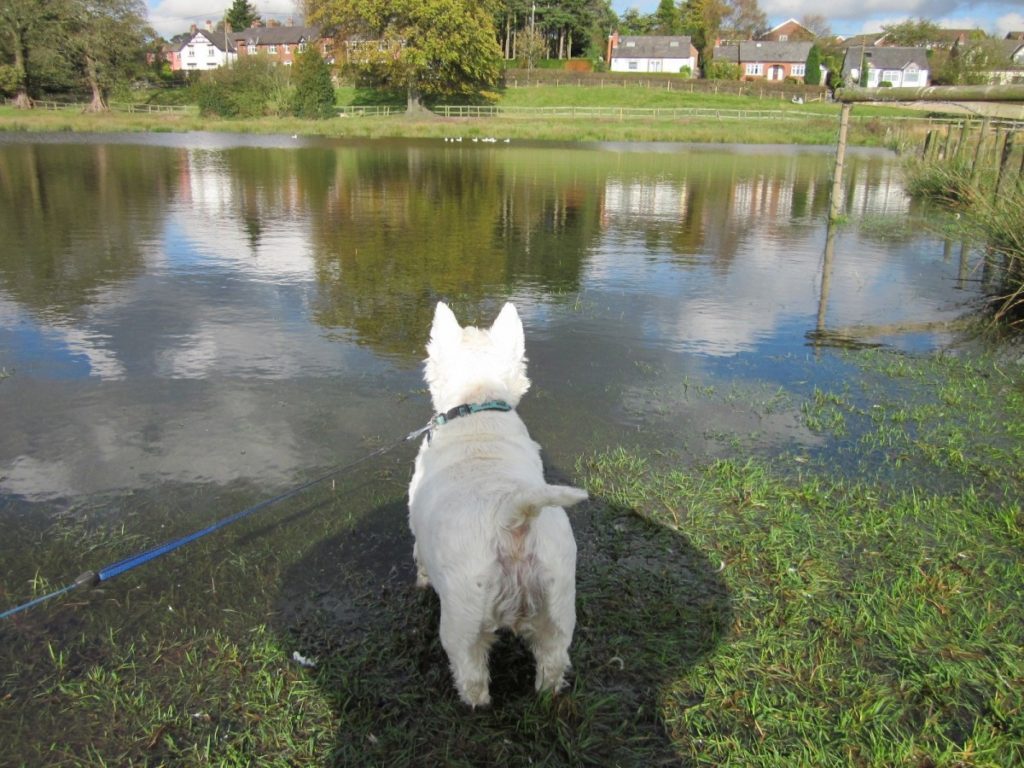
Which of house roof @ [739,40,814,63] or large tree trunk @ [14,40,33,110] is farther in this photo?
house roof @ [739,40,814,63]

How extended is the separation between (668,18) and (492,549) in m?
134

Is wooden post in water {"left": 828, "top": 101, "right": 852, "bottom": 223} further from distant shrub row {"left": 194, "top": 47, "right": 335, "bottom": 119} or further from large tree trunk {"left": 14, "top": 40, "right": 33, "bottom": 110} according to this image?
large tree trunk {"left": 14, "top": 40, "right": 33, "bottom": 110}

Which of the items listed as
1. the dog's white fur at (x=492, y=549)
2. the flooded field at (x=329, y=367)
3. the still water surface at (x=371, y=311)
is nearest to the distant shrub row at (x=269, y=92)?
the still water surface at (x=371, y=311)

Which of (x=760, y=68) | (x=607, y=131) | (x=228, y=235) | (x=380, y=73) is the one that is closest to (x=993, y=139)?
(x=228, y=235)

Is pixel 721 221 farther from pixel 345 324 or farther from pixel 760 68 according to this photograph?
pixel 760 68

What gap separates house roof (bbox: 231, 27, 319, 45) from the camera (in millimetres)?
115438

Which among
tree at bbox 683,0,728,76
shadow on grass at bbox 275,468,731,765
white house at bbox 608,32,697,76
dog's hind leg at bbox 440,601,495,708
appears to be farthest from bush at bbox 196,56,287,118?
tree at bbox 683,0,728,76

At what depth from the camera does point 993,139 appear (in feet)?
70.3

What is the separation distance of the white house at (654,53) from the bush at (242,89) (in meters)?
57.8

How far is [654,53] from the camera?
104688 millimetres

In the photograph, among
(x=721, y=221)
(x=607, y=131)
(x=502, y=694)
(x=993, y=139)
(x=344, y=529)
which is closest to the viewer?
(x=502, y=694)

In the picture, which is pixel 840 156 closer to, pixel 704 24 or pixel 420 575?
pixel 420 575

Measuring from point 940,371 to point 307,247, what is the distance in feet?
36.2

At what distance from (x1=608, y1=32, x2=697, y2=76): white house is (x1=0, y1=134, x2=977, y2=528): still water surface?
9336cm
